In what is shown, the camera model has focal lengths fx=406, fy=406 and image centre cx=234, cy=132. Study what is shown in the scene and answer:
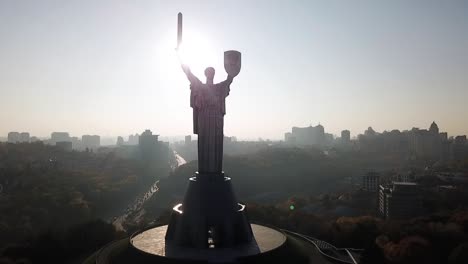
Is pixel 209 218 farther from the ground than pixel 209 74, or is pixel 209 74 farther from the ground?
pixel 209 74

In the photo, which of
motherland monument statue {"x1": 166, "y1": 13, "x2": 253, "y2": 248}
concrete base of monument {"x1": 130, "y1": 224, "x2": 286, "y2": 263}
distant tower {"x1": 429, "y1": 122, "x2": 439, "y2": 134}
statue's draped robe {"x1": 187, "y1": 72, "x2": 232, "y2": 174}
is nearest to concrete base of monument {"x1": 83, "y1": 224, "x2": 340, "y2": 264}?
concrete base of monument {"x1": 130, "y1": 224, "x2": 286, "y2": 263}

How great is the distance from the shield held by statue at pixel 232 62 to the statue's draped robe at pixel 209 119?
0.36m

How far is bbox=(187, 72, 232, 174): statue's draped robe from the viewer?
52.9ft

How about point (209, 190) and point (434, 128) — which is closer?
point (209, 190)

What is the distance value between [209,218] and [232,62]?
6094mm

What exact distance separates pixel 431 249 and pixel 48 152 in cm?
9004

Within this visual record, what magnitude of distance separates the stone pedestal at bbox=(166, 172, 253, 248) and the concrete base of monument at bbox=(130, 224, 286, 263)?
0.25m

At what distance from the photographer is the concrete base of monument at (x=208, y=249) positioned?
13875 millimetres

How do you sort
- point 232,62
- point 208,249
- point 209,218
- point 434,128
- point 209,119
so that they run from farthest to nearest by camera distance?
point 434,128, point 209,119, point 232,62, point 209,218, point 208,249

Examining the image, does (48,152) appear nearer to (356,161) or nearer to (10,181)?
(10,181)

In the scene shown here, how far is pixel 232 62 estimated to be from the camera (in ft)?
52.7

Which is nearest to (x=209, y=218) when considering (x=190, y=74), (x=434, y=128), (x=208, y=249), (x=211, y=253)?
(x=208, y=249)

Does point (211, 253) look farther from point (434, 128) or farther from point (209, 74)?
point (434, 128)

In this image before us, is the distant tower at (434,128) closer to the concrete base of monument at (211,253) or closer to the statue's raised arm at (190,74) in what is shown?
the concrete base of monument at (211,253)
